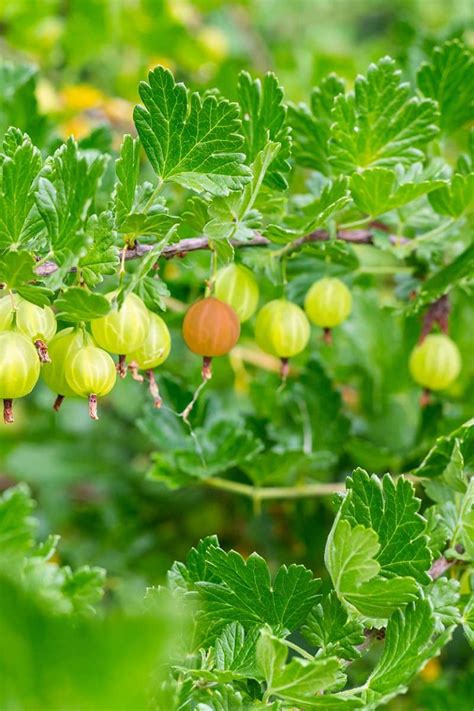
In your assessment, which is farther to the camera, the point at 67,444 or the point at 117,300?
the point at 67,444

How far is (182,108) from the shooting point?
25.0 inches

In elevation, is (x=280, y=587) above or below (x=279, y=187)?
below

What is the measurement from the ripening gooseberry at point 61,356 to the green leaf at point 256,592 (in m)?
0.17

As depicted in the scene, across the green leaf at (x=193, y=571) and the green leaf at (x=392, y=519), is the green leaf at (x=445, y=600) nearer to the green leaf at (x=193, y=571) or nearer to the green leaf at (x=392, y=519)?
the green leaf at (x=392, y=519)

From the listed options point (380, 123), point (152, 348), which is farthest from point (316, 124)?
point (152, 348)

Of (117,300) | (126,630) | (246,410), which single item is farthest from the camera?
(246,410)

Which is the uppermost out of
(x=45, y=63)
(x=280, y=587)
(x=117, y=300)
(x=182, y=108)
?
(x=45, y=63)

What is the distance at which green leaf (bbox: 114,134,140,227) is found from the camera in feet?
2.02

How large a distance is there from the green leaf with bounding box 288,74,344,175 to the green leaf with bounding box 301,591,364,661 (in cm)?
42

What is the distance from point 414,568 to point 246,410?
62 centimetres

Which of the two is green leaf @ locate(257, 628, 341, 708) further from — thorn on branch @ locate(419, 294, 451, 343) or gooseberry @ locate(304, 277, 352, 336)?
thorn on branch @ locate(419, 294, 451, 343)

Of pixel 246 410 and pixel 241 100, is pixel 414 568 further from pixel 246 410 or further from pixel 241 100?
pixel 246 410

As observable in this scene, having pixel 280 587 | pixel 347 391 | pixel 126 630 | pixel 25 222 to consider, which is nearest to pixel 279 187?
pixel 25 222

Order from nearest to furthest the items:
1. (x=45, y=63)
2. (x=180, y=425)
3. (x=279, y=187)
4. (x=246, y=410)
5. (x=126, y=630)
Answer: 1. (x=126, y=630)
2. (x=279, y=187)
3. (x=180, y=425)
4. (x=246, y=410)
5. (x=45, y=63)
